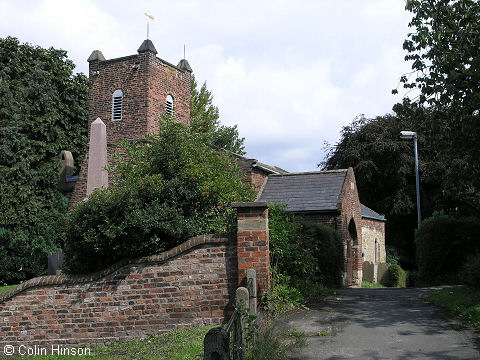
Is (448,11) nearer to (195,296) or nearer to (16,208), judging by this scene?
(195,296)

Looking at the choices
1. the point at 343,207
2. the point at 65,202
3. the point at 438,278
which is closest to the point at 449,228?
the point at 438,278

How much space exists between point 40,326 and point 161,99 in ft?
48.8

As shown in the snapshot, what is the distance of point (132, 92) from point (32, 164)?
6.80 m

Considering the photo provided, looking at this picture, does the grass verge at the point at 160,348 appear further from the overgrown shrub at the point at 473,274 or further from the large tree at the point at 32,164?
the large tree at the point at 32,164

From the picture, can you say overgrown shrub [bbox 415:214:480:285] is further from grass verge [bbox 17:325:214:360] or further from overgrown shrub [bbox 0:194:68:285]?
overgrown shrub [bbox 0:194:68:285]

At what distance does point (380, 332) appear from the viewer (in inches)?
313

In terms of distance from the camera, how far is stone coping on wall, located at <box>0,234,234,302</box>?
8.95 metres

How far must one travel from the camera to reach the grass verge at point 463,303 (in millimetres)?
8680

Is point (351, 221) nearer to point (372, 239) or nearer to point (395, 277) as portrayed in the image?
point (395, 277)

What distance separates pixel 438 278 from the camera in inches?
694

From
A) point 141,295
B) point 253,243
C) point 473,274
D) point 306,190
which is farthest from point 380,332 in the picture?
point 306,190

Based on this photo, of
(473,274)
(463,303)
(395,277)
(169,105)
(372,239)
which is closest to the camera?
(463,303)

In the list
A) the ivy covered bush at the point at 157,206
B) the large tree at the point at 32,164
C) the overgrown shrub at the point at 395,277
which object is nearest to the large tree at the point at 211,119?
the large tree at the point at 32,164

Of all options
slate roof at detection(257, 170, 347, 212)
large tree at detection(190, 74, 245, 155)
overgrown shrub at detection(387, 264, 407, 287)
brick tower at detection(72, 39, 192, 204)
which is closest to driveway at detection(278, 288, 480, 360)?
slate roof at detection(257, 170, 347, 212)
